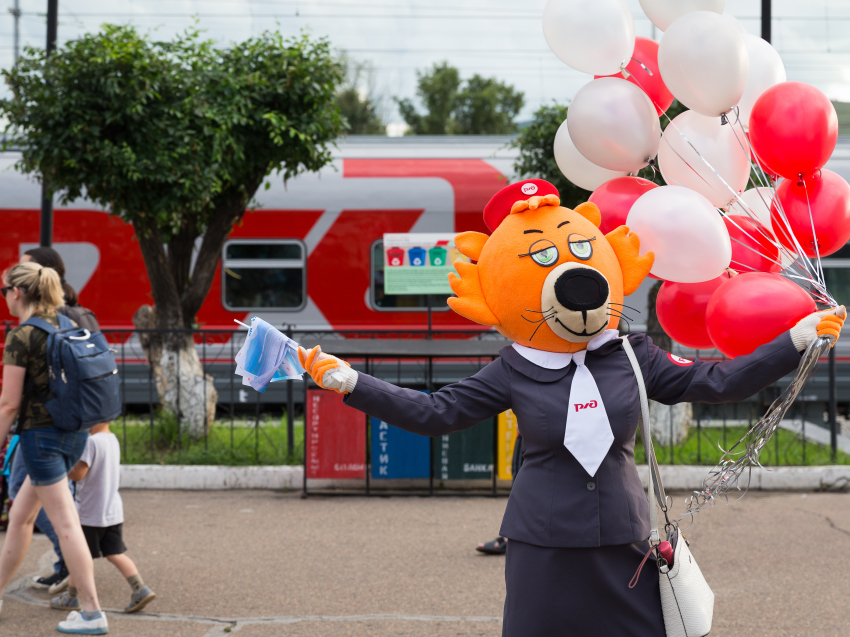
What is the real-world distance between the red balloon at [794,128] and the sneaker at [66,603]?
3943mm

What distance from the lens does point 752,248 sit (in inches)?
109

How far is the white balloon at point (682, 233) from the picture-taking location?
2.48 meters

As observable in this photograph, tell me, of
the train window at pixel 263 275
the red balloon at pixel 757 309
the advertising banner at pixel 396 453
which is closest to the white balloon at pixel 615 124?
the red balloon at pixel 757 309

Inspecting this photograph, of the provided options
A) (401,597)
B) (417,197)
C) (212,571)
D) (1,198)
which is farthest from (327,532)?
(1,198)

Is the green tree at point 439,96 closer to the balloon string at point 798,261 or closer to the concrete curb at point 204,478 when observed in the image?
the concrete curb at point 204,478

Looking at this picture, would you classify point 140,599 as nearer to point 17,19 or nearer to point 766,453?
point 766,453

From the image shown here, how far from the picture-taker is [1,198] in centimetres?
980

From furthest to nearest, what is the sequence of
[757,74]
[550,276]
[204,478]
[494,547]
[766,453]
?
[766,453] < [204,478] < [494,547] < [757,74] < [550,276]

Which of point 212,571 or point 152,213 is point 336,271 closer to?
point 152,213

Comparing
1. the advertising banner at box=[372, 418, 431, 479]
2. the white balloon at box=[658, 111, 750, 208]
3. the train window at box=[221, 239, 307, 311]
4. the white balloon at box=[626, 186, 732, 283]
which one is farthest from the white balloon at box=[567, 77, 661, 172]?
the train window at box=[221, 239, 307, 311]

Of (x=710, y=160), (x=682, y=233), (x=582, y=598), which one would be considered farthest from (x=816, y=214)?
(x=582, y=598)

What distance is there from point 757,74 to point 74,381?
325 centimetres

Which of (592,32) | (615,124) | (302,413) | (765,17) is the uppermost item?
(765,17)

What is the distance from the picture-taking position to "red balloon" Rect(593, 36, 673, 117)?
3.03 m
